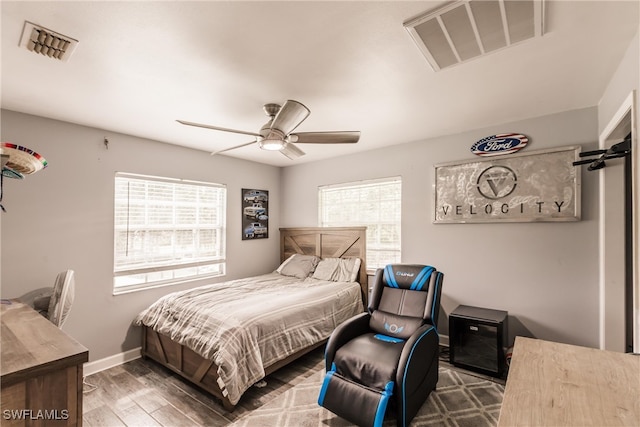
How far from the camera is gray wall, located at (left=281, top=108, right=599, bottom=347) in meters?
2.82

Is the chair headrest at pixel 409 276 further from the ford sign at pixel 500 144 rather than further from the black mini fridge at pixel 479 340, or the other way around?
the ford sign at pixel 500 144

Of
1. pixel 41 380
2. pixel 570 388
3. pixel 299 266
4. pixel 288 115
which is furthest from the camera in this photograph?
pixel 299 266

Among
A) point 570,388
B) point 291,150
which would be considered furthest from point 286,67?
point 570,388

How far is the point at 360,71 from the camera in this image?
2104 mm

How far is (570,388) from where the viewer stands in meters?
1.02

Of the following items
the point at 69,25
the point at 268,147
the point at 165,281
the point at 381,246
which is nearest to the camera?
the point at 69,25

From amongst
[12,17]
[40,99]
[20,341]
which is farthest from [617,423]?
[40,99]

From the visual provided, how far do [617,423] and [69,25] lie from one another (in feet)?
9.39

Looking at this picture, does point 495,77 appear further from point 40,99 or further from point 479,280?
point 40,99

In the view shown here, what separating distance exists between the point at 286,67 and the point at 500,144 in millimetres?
2543

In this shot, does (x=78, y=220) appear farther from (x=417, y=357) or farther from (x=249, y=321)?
(x=417, y=357)

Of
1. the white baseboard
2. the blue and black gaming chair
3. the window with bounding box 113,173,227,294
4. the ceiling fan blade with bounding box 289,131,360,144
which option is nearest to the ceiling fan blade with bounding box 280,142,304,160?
the ceiling fan blade with bounding box 289,131,360,144

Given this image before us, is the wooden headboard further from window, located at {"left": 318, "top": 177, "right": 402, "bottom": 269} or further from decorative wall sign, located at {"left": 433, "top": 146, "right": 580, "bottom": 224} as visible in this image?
decorative wall sign, located at {"left": 433, "top": 146, "right": 580, "bottom": 224}

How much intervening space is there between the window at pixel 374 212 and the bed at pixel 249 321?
0.57ft
